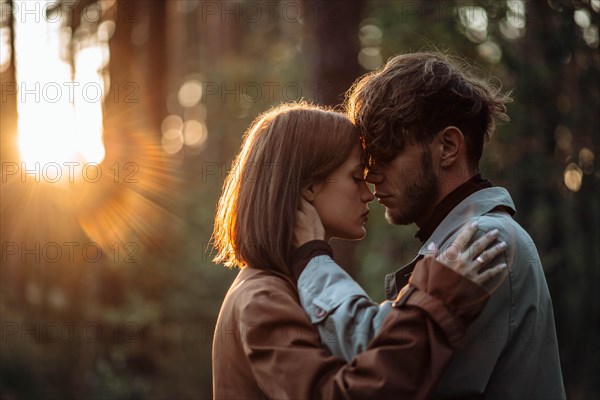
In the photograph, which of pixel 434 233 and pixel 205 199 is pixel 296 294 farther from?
pixel 205 199

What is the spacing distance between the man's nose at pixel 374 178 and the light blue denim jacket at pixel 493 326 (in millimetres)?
560

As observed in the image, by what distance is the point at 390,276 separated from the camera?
3590mm

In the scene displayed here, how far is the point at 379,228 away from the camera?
11.2m

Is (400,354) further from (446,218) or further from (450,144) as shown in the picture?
(450,144)

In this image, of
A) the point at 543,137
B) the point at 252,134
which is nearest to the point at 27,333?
the point at 543,137

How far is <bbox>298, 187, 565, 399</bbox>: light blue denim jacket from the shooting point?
2.81m

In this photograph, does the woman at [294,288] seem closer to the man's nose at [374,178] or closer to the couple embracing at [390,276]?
the couple embracing at [390,276]

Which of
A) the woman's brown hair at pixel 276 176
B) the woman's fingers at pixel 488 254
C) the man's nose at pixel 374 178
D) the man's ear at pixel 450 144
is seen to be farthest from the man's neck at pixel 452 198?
the woman's fingers at pixel 488 254

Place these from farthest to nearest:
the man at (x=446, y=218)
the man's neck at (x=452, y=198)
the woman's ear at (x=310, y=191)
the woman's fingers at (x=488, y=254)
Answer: the man's neck at (x=452, y=198), the woman's ear at (x=310, y=191), the man at (x=446, y=218), the woman's fingers at (x=488, y=254)

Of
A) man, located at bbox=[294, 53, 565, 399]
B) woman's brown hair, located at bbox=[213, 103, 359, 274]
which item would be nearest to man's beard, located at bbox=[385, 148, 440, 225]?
man, located at bbox=[294, 53, 565, 399]

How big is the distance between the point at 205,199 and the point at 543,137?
759cm

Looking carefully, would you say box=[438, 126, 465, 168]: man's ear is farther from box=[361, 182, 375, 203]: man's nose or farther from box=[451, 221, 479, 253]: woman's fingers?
box=[451, 221, 479, 253]: woman's fingers

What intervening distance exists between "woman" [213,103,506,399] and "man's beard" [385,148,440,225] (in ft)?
0.67

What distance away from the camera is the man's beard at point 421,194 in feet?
11.3
